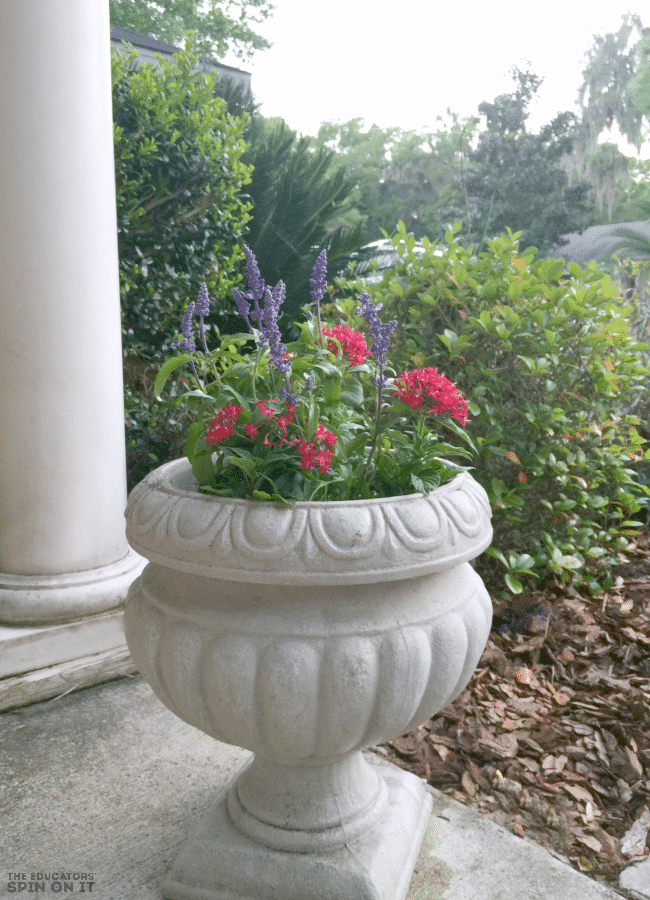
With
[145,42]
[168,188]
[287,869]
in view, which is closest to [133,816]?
[287,869]

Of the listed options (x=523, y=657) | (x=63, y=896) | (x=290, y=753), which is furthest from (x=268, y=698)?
(x=523, y=657)

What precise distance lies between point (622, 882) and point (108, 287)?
255 cm

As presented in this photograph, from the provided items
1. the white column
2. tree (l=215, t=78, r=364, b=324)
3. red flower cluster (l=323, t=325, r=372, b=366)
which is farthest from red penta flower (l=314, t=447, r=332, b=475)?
tree (l=215, t=78, r=364, b=324)

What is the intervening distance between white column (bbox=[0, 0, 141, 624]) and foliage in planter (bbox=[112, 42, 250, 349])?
1.58 m

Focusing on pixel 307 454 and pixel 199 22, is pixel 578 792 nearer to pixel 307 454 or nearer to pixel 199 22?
pixel 307 454

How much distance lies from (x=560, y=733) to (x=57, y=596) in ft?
6.21

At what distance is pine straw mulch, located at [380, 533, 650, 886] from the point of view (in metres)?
2.06

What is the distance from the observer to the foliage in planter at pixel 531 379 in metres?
3.25

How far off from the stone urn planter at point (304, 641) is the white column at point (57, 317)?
1.10 m

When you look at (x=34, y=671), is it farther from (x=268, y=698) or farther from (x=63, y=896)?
(x=268, y=698)

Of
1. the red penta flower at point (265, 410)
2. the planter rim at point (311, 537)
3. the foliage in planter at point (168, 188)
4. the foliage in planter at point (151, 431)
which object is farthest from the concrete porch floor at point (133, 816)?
the foliage in planter at point (168, 188)

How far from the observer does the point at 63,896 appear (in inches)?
68.6

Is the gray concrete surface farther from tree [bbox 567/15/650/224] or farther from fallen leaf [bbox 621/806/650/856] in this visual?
tree [bbox 567/15/650/224]

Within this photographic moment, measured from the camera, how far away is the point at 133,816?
2.03 m
